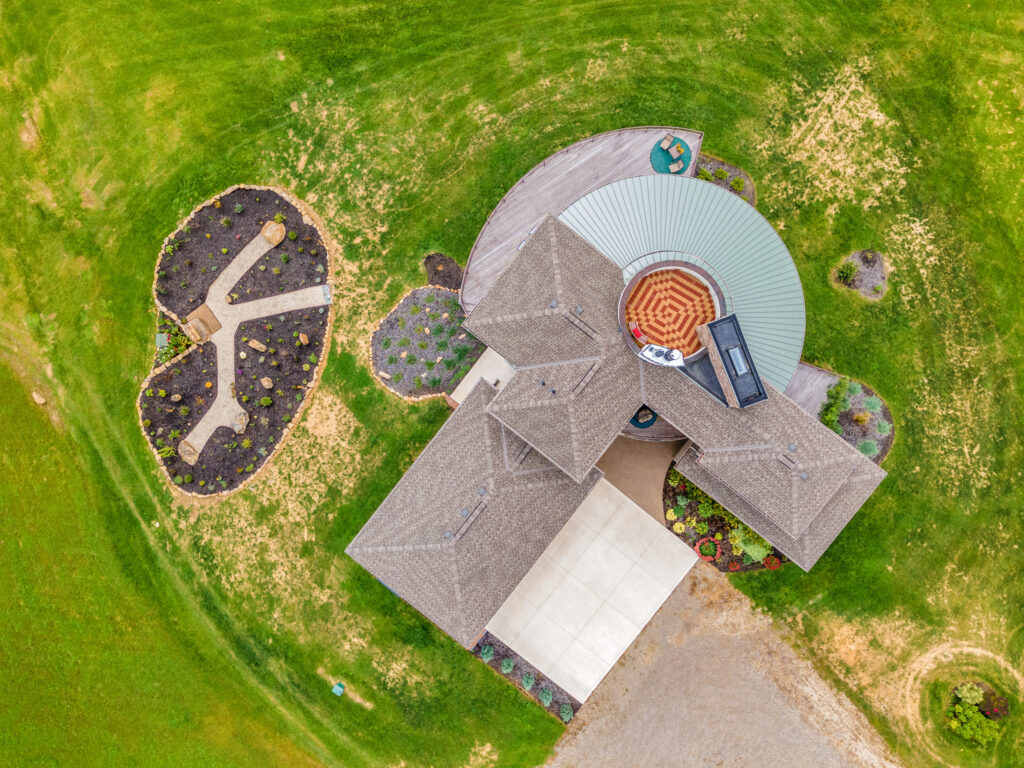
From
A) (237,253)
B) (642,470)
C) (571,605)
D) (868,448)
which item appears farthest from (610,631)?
(237,253)

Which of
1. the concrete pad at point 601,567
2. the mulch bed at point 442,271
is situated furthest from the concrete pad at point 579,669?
the mulch bed at point 442,271

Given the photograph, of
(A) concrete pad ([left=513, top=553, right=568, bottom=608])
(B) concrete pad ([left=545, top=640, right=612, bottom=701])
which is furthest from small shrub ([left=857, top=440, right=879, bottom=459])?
(B) concrete pad ([left=545, top=640, right=612, bottom=701])

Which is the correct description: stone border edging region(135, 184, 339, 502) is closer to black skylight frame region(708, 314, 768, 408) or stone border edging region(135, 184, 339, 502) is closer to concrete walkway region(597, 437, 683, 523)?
concrete walkway region(597, 437, 683, 523)

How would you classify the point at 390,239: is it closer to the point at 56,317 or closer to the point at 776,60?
the point at 56,317

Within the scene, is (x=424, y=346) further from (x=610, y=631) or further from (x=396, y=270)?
(x=610, y=631)

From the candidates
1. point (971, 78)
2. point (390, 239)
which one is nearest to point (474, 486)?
point (390, 239)

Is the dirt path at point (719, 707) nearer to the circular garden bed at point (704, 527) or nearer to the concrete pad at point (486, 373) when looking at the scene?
the circular garden bed at point (704, 527)
